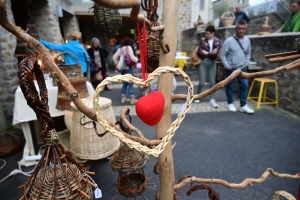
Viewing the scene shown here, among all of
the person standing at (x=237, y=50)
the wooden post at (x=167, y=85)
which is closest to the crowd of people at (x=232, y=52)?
the person standing at (x=237, y=50)

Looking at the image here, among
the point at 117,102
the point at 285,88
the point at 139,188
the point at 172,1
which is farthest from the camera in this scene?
the point at 117,102

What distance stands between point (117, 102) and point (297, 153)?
11.9 feet

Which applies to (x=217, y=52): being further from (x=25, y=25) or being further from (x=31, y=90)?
(x=31, y=90)

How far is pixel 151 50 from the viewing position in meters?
0.93

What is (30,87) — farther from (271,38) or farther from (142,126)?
(271,38)

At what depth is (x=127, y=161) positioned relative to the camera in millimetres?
1512

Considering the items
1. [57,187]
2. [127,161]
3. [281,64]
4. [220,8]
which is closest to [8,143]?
[127,161]

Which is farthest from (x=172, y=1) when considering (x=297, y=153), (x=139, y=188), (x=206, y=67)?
(x=206, y=67)

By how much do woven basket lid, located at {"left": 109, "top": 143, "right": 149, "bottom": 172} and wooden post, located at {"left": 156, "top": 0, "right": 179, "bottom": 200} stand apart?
580 mm

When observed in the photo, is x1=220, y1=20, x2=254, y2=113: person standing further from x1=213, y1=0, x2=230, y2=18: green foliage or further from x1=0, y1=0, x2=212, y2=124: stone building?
x1=213, y1=0, x2=230, y2=18: green foliage

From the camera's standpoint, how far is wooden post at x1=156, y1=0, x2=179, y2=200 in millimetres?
745

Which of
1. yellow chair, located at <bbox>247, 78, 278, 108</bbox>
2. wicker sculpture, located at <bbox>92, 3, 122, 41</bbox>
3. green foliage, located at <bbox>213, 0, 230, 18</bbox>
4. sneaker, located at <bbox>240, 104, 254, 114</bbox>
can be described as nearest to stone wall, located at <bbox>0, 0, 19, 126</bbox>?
wicker sculpture, located at <bbox>92, 3, 122, 41</bbox>

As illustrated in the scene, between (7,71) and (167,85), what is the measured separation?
343cm

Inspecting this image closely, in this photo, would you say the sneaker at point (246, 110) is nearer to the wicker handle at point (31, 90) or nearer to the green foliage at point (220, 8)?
the wicker handle at point (31, 90)
